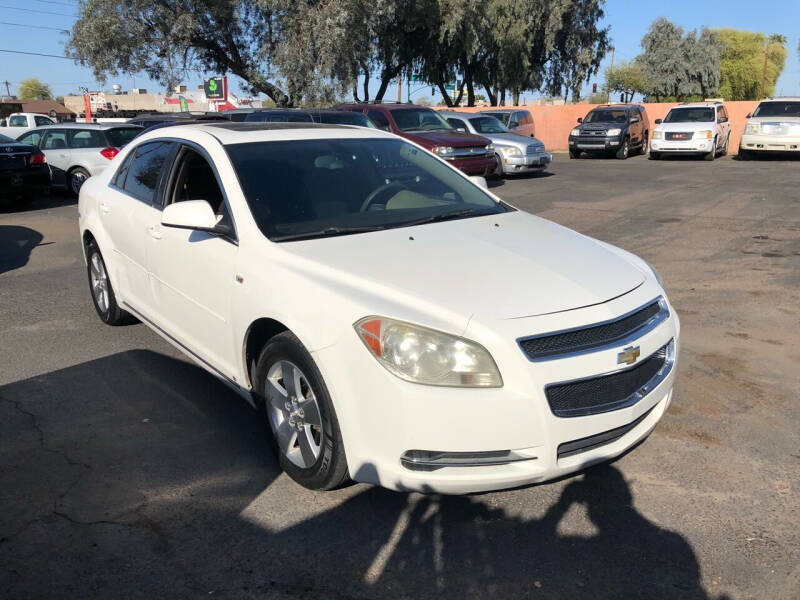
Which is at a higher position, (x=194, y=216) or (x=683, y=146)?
(x=194, y=216)

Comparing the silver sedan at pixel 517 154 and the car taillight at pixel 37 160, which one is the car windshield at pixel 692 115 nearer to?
the silver sedan at pixel 517 154

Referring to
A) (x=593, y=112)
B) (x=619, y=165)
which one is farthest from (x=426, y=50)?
(x=619, y=165)

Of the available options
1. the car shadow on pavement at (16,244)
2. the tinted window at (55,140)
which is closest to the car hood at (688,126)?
the tinted window at (55,140)

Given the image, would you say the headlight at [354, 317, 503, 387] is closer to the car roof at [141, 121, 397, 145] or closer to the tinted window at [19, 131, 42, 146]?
the car roof at [141, 121, 397, 145]

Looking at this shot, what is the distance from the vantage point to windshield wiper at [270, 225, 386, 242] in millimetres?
3658

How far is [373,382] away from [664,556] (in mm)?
1370

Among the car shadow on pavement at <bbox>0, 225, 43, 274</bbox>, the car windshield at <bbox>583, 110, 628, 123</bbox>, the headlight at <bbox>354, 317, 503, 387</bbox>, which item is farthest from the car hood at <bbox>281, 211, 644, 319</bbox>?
the car windshield at <bbox>583, 110, 628, 123</bbox>

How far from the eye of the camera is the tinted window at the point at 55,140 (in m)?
15.0

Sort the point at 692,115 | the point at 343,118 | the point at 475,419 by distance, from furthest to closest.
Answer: the point at 692,115 → the point at 343,118 → the point at 475,419

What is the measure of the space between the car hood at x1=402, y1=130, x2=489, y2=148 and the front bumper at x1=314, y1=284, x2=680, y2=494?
42.0 feet

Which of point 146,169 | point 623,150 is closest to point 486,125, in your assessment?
point 623,150

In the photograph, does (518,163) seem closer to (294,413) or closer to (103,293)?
(103,293)

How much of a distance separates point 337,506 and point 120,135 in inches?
525

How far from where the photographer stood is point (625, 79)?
76562 mm
